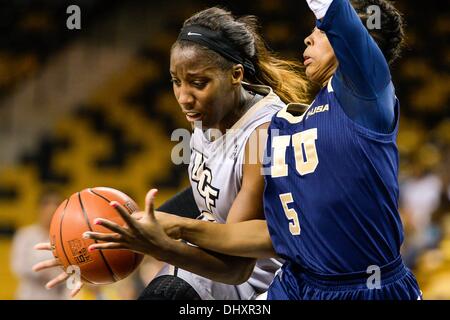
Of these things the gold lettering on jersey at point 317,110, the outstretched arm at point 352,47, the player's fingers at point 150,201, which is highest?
the outstretched arm at point 352,47

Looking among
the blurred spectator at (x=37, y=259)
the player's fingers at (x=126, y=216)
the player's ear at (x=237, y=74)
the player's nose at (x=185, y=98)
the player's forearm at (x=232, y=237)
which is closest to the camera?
the player's fingers at (x=126, y=216)

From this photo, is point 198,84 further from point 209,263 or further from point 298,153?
point 209,263

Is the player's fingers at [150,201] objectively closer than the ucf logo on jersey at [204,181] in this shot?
Yes

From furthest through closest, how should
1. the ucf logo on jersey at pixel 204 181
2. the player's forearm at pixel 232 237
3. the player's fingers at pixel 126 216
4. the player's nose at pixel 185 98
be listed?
the ucf logo on jersey at pixel 204 181
the player's nose at pixel 185 98
the player's forearm at pixel 232 237
the player's fingers at pixel 126 216

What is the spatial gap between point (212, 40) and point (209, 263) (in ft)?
2.94

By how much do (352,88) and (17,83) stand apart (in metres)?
8.28

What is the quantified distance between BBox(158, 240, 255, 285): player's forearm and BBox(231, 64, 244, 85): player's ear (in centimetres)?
71

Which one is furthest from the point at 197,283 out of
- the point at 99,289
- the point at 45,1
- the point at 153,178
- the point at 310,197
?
the point at 45,1

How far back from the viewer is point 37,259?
6.74 m

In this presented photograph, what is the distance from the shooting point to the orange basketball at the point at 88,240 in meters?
3.08

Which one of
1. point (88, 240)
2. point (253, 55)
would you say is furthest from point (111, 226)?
point (253, 55)

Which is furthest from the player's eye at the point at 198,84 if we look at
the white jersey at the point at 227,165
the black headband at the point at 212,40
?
the white jersey at the point at 227,165

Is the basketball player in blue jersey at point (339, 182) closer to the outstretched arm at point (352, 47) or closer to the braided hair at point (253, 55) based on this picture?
the outstretched arm at point (352, 47)

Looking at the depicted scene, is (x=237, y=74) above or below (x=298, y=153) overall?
above
